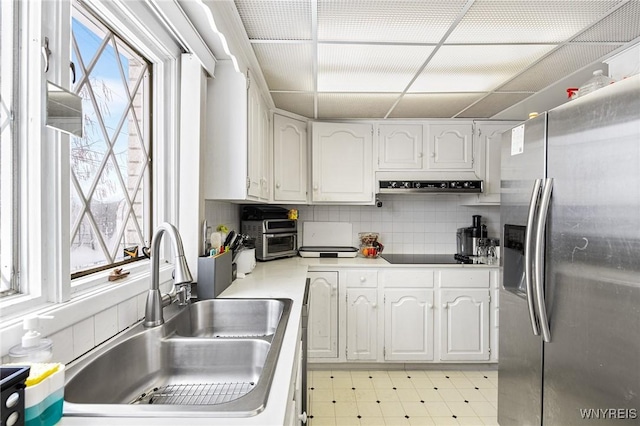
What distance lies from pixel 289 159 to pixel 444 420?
7.21 feet

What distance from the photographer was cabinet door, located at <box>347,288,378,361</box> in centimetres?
269

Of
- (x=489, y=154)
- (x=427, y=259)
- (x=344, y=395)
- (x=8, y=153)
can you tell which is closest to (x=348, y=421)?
(x=344, y=395)

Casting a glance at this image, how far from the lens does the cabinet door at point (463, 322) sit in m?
2.69

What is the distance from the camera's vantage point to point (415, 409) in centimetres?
216

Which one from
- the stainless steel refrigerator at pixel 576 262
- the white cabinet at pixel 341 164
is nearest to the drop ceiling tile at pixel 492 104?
the white cabinet at pixel 341 164

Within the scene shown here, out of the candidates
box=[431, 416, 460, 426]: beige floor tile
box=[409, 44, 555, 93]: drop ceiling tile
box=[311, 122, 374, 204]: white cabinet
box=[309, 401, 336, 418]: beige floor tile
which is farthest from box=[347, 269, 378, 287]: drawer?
box=[409, 44, 555, 93]: drop ceiling tile

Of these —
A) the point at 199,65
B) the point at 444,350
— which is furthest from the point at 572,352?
the point at 199,65

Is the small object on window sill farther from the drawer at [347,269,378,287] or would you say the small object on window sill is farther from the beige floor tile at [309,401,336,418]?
the drawer at [347,269,378,287]

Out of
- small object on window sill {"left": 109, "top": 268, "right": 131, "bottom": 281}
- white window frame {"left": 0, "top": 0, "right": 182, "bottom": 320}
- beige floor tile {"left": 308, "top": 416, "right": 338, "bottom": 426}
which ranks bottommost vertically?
beige floor tile {"left": 308, "top": 416, "right": 338, "bottom": 426}

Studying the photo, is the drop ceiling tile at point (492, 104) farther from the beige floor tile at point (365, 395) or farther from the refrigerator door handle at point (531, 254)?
the beige floor tile at point (365, 395)

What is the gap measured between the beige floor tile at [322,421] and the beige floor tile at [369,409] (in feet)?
0.67

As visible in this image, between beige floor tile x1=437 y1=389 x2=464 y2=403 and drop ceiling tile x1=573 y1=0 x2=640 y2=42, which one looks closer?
drop ceiling tile x1=573 y1=0 x2=640 y2=42

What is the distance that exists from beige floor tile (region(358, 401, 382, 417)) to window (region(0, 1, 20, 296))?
199 cm

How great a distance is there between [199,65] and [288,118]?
1.20m
